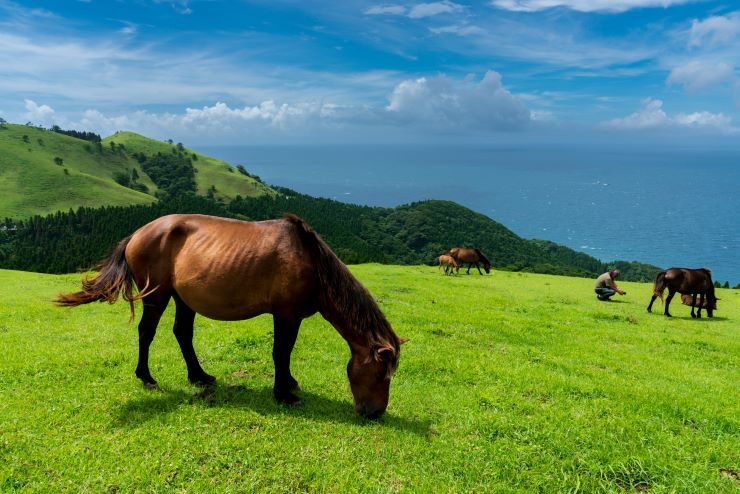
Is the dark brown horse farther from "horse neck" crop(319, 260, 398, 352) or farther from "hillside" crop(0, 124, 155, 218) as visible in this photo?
"hillside" crop(0, 124, 155, 218)

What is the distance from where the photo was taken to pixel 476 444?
596cm

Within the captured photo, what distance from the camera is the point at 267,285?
6648 mm

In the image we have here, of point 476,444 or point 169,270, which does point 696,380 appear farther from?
point 169,270

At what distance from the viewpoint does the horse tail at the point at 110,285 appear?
7.03m

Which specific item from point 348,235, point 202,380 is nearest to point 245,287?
point 202,380

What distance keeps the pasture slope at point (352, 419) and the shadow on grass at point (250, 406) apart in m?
0.04

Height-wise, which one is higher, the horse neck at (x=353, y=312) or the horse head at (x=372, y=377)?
the horse neck at (x=353, y=312)

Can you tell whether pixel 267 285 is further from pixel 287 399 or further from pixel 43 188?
pixel 43 188

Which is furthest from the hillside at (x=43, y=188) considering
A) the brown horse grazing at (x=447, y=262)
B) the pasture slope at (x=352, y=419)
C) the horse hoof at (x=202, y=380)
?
the horse hoof at (x=202, y=380)

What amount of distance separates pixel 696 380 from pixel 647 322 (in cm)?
900

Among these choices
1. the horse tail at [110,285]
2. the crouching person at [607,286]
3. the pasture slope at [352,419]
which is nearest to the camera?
the pasture slope at [352,419]

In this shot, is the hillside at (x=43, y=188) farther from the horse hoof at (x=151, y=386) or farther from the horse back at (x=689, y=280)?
the horse hoof at (x=151, y=386)

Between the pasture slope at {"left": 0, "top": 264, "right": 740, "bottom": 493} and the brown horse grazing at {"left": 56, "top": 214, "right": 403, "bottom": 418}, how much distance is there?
85 cm

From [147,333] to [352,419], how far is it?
149 inches
